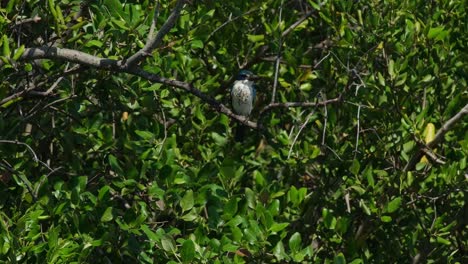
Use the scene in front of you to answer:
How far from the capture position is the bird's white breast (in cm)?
670

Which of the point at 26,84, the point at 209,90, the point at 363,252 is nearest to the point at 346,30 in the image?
the point at 209,90

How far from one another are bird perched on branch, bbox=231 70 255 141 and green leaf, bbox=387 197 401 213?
1.35 m

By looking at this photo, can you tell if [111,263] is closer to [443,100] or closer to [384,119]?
[384,119]

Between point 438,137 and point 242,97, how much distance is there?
191 centimetres

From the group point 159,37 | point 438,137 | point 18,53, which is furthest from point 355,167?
point 18,53

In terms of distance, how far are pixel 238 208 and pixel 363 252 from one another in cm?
111

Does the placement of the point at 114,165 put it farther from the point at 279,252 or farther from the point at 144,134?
the point at 279,252

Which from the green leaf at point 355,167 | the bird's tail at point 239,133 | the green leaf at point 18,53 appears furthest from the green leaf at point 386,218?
the green leaf at point 18,53

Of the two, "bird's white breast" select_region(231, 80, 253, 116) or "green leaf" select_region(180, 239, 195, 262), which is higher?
"green leaf" select_region(180, 239, 195, 262)

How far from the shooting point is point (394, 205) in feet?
17.5

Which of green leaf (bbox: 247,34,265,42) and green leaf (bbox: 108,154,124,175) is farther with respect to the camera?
green leaf (bbox: 247,34,265,42)

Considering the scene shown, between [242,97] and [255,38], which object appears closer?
[255,38]

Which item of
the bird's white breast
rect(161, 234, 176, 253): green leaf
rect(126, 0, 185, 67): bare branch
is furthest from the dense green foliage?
rect(126, 0, 185, 67): bare branch

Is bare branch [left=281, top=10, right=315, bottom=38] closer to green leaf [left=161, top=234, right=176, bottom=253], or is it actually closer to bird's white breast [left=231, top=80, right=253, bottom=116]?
bird's white breast [left=231, top=80, right=253, bottom=116]
